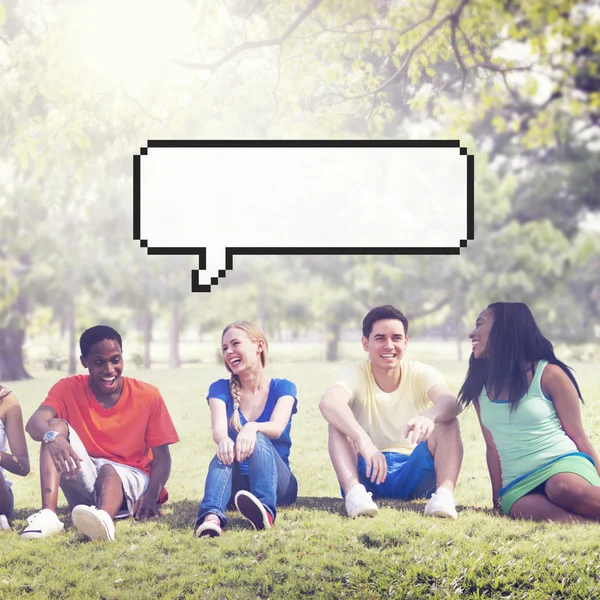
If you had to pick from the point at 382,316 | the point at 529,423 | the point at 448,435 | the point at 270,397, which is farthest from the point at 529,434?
the point at 270,397

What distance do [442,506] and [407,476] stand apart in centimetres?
27

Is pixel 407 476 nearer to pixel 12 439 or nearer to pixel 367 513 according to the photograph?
pixel 367 513

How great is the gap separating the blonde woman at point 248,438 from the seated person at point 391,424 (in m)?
0.26

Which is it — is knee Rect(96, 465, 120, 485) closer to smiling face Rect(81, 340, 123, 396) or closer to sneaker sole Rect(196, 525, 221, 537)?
smiling face Rect(81, 340, 123, 396)

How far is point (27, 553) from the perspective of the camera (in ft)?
12.1

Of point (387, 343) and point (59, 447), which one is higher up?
point (387, 343)

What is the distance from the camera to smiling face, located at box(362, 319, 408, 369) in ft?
13.1

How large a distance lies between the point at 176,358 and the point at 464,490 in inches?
81.5

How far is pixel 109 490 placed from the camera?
384cm

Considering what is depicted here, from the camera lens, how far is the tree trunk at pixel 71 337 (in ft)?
17.3

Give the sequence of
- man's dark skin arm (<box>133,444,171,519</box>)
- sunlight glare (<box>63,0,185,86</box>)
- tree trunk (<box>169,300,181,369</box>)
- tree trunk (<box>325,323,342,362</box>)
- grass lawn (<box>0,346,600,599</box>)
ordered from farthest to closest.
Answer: tree trunk (<box>325,323,342,362</box>) < tree trunk (<box>169,300,181,369</box>) < sunlight glare (<box>63,0,185,86</box>) < man's dark skin arm (<box>133,444,171,519</box>) < grass lawn (<box>0,346,600,599</box>)

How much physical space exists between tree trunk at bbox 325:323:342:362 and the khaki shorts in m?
1.71

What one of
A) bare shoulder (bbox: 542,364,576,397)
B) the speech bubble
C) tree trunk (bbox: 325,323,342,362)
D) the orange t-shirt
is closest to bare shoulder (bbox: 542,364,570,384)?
bare shoulder (bbox: 542,364,576,397)

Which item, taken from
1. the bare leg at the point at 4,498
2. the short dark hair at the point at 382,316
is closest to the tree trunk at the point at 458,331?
the short dark hair at the point at 382,316
